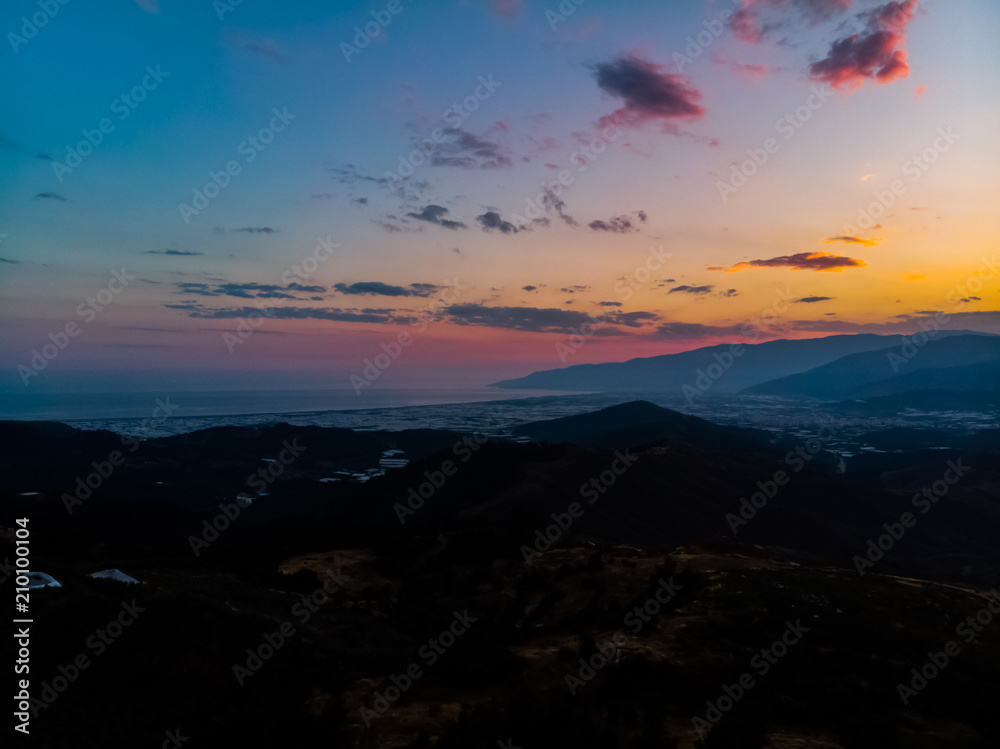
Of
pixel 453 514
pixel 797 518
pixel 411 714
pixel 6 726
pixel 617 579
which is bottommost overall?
pixel 797 518

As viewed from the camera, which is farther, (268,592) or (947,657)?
(268,592)

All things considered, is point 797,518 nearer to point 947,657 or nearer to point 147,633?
point 947,657

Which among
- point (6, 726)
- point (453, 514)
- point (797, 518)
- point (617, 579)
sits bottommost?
point (797, 518)

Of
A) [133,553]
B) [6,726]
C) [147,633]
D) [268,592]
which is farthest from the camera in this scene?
[133,553]

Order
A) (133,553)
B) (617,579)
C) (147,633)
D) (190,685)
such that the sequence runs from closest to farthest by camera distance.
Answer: (190,685), (147,633), (617,579), (133,553)

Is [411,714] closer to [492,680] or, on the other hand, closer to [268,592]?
[492,680]

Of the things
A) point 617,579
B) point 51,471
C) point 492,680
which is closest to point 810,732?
point 492,680

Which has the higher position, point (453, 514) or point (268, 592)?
point (268, 592)

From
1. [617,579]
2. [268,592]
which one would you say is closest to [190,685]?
[268,592]

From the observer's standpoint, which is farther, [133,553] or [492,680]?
[133,553]
